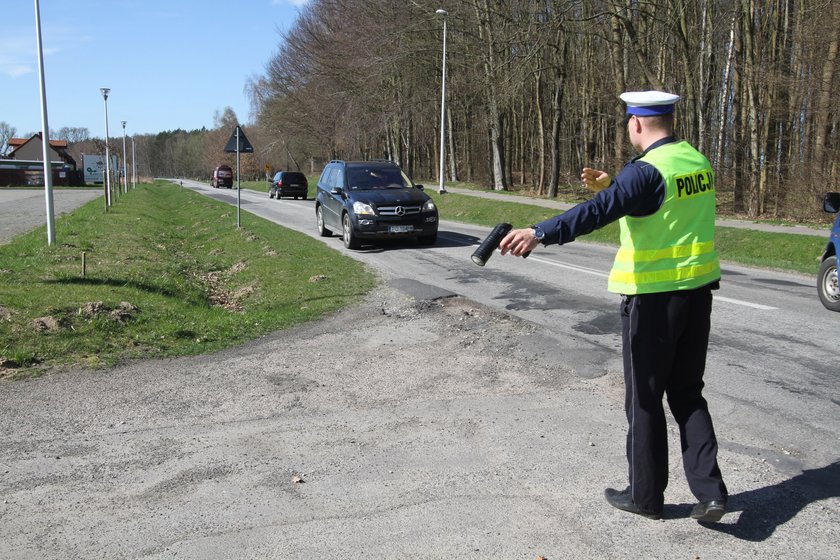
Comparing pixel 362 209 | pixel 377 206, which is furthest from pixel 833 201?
pixel 362 209

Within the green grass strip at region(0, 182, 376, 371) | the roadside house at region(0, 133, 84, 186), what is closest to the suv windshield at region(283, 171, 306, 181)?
the green grass strip at region(0, 182, 376, 371)

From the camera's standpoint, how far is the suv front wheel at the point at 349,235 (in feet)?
51.9

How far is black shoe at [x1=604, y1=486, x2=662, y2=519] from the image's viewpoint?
3.42 meters

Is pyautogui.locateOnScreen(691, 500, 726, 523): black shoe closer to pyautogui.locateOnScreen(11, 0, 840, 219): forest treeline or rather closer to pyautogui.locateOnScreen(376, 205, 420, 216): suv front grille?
pyautogui.locateOnScreen(376, 205, 420, 216): suv front grille

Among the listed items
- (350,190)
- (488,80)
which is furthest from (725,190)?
(350,190)

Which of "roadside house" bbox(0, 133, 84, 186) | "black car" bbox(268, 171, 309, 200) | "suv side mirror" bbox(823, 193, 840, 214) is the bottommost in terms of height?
"suv side mirror" bbox(823, 193, 840, 214)

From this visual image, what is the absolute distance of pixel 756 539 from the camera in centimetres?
320

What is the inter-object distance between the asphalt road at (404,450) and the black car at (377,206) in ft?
26.5

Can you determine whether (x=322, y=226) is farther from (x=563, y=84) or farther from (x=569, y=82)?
(x=569, y=82)

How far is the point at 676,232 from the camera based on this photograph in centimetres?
326

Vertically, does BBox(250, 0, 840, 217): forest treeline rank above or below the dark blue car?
above

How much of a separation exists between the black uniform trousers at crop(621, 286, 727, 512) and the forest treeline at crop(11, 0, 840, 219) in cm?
1853

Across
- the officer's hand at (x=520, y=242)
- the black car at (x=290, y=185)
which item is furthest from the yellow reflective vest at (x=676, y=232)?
the black car at (x=290, y=185)

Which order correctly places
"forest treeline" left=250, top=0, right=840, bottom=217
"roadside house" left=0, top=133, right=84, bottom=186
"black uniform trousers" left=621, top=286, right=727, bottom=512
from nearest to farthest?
"black uniform trousers" left=621, top=286, right=727, bottom=512, "forest treeline" left=250, top=0, right=840, bottom=217, "roadside house" left=0, top=133, right=84, bottom=186
